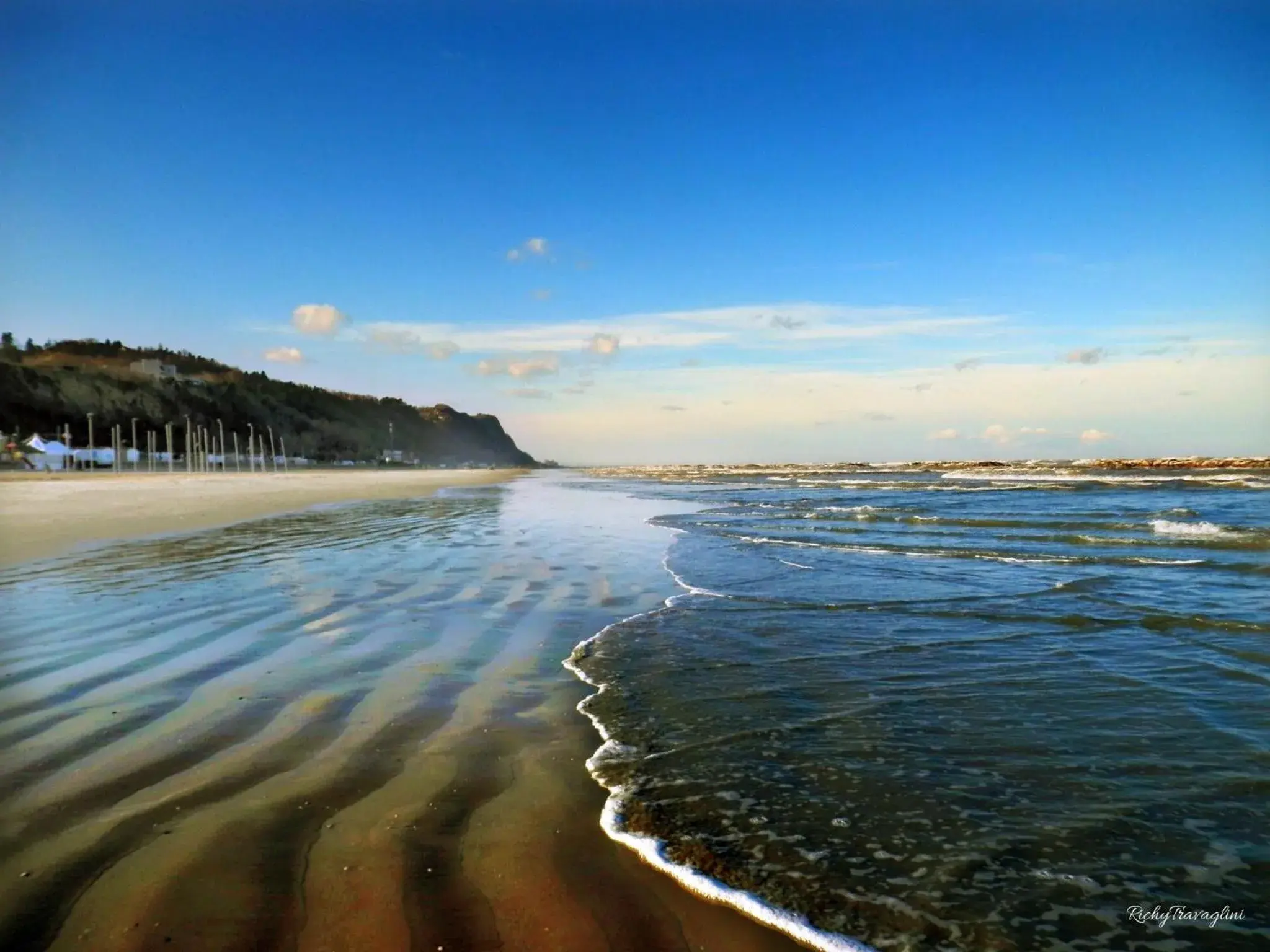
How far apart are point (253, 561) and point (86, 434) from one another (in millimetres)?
97598

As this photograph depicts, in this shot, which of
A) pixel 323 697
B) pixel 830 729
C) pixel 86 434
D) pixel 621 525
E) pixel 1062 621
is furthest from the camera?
pixel 86 434

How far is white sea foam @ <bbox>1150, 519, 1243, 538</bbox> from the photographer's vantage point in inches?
576

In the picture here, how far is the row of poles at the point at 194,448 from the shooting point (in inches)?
3105

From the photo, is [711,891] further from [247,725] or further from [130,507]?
[130,507]

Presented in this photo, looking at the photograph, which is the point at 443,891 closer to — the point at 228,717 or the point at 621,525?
the point at 228,717

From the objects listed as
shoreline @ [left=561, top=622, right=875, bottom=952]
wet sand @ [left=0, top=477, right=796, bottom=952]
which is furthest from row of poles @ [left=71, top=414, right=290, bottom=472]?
shoreline @ [left=561, top=622, right=875, bottom=952]

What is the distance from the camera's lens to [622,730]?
4.13 meters

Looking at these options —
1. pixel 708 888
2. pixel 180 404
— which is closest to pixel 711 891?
pixel 708 888

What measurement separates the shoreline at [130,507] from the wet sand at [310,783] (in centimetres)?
616

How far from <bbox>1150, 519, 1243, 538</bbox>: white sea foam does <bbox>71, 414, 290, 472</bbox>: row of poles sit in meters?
81.5

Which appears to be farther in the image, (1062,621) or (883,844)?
(1062,621)

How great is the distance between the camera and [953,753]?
375 centimetres

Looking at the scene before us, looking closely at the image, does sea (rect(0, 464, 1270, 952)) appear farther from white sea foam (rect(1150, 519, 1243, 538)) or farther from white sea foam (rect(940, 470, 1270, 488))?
white sea foam (rect(940, 470, 1270, 488))

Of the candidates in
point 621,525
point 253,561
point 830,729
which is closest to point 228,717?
point 830,729
